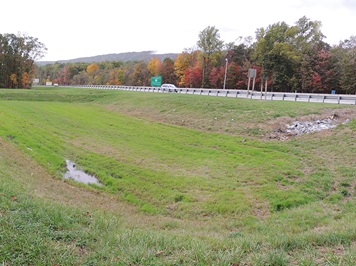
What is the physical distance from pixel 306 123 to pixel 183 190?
9186 millimetres

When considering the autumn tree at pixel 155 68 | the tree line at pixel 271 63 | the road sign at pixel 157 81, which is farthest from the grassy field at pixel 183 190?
the autumn tree at pixel 155 68

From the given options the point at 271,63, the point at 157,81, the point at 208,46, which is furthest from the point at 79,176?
the point at 208,46

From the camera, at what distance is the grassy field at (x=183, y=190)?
400cm

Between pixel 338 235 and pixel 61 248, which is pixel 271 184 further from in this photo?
pixel 61 248

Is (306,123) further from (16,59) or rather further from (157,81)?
(16,59)

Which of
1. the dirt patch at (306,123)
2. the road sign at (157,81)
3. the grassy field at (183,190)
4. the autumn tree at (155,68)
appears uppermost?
the autumn tree at (155,68)

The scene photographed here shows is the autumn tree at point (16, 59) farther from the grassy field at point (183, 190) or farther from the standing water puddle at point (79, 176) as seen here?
the standing water puddle at point (79, 176)

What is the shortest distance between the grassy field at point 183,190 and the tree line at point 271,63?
12.6 metres

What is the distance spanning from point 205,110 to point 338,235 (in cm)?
1665

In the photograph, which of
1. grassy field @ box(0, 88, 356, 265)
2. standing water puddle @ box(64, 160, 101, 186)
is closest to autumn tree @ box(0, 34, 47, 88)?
grassy field @ box(0, 88, 356, 265)

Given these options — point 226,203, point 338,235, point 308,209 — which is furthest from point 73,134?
point 338,235

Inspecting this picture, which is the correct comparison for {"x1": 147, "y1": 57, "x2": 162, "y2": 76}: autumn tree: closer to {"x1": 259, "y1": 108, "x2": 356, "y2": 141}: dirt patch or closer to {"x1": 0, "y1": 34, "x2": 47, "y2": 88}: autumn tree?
{"x1": 0, "y1": 34, "x2": 47, "y2": 88}: autumn tree

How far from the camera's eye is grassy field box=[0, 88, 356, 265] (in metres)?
4.00

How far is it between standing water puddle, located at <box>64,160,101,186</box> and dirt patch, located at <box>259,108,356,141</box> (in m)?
8.85
